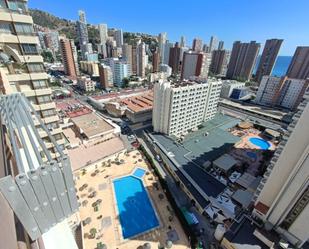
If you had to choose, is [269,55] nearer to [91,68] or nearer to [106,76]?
[106,76]

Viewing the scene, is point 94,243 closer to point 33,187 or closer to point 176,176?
point 176,176

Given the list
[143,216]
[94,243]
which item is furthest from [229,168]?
[94,243]

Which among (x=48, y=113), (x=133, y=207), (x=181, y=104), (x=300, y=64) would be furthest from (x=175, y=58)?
(x=48, y=113)

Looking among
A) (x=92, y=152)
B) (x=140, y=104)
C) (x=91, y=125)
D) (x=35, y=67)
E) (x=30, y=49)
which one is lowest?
(x=92, y=152)

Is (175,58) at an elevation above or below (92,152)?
above

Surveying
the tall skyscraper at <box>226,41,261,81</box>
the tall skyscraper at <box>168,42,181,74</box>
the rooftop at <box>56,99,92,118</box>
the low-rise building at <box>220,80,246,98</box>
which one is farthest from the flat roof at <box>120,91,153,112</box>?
the tall skyscraper at <box>226,41,261,81</box>

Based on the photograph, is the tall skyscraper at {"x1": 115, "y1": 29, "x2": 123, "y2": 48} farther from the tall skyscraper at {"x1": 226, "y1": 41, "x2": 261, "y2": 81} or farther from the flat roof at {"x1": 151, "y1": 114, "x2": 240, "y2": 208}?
the flat roof at {"x1": 151, "y1": 114, "x2": 240, "y2": 208}
